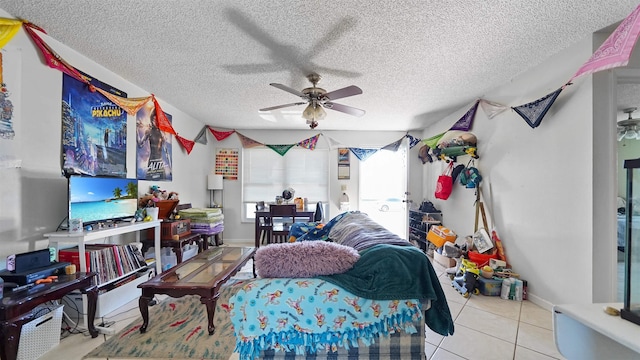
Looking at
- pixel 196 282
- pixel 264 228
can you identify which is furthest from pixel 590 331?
pixel 264 228

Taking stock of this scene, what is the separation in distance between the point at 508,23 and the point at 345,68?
4.13 feet

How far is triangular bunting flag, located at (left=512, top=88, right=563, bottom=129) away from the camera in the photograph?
2082mm

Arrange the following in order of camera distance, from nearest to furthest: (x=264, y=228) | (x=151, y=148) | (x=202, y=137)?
(x=151, y=148) → (x=264, y=228) → (x=202, y=137)

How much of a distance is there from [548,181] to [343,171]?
127 inches

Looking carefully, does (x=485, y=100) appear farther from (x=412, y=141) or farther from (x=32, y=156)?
(x=32, y=156)

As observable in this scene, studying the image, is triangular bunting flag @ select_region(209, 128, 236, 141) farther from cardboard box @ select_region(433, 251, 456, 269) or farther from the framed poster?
cardboard box @ select_region(433, 251, 456, 269)

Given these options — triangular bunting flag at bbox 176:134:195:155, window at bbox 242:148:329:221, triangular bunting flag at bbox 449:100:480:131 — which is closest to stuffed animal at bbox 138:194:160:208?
triangular bunting flag at bbox 176:134:195:155

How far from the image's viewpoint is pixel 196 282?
1.83 metres

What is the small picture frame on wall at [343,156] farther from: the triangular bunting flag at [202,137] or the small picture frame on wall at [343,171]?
the triangular bunting flag at [202,137]

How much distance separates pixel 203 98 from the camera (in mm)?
3227

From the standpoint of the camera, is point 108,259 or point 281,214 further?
point 281,214

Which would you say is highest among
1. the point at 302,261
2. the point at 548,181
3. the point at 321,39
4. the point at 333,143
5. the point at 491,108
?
the point at 321,39

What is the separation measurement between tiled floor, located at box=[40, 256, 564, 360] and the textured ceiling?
224 cm

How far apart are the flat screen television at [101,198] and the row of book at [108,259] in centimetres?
25
